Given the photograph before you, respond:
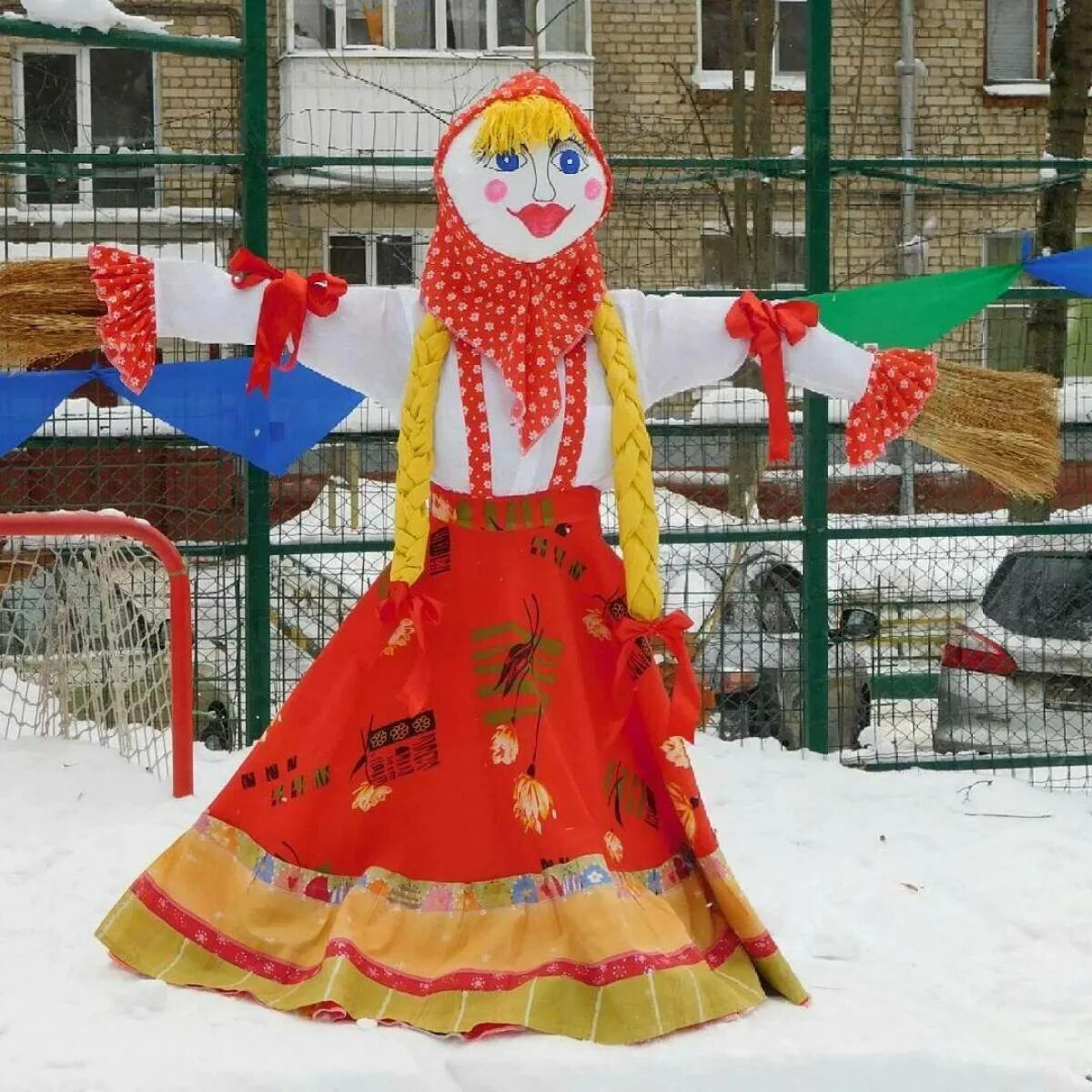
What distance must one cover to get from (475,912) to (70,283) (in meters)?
1.74

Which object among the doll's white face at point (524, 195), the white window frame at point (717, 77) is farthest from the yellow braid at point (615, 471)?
the white window frame at point (717, 77)

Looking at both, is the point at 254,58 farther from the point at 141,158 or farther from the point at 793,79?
the point at 793,79

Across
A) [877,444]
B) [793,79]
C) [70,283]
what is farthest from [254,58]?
[793,79]

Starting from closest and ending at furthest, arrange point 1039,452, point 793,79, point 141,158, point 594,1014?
point 594,1014, point 1039,452, point 141,158, point 793,79

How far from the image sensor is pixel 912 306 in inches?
179

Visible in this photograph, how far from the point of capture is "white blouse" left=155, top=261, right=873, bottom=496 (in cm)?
344

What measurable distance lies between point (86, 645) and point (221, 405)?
796mm

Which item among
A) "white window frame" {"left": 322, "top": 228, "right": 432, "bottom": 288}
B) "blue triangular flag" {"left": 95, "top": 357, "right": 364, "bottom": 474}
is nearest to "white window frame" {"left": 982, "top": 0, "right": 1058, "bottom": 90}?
"white window frame" {"left": 322, "top": 228, "right": 432, "bottom": 288}

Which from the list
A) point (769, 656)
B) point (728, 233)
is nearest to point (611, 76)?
point (728, 233)

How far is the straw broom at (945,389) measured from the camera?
397cm

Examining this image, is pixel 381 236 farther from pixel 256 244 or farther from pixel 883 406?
pixel 883 406

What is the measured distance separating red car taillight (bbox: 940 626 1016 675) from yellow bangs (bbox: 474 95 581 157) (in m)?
3.22

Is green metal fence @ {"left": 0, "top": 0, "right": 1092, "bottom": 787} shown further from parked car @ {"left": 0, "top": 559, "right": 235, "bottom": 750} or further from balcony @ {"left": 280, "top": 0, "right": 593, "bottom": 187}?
balcony @ {"left": 280, "top": 0, "right": 593, "bottom": 187}

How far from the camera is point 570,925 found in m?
3.21
